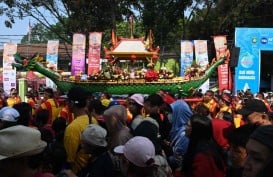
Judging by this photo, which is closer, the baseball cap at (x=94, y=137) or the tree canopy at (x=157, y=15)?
the baseball cap at (x=94, y=137)

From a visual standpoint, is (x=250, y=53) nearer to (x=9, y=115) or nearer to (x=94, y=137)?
(x=9, y=115)

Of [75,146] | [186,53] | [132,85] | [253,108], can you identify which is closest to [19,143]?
[75,146]

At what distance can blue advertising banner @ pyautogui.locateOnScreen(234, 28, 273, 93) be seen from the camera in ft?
71.8

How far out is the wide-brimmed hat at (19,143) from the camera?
101 inches

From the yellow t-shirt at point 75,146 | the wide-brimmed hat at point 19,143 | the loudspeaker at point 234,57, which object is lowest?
the yellow t-shirt at point 75,146

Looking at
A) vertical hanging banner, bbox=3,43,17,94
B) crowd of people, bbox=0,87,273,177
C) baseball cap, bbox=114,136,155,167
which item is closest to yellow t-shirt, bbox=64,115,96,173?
crowd of people, bbox=0,87,273,177

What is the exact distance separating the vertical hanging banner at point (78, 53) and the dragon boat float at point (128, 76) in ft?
18.5

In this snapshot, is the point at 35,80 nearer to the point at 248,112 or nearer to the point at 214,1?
the point at 214,1

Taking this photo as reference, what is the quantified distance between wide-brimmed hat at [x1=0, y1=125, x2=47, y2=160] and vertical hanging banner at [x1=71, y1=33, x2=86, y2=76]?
21759mm

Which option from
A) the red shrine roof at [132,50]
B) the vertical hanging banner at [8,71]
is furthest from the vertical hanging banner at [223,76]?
the vertical hanging banner at [8,71]

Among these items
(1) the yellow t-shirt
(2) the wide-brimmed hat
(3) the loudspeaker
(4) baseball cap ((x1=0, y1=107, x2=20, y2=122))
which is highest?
(3) the loudspeaker

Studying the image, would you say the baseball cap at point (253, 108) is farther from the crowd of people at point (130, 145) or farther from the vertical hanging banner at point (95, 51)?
the vertical hanging banner at point (95, 51)

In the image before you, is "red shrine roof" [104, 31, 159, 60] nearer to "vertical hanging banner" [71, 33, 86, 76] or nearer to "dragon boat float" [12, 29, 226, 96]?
"dragon boat float" [12, 29, 226, 96]

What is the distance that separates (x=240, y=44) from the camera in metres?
22.8
